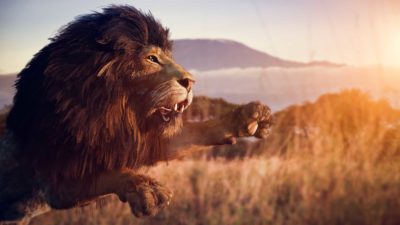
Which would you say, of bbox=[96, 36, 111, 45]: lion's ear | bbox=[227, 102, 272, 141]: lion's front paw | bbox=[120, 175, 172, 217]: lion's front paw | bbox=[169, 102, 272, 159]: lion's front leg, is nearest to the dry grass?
bbox=[169, 102, 272, 159]: lion's front leg

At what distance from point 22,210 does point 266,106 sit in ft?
3.49

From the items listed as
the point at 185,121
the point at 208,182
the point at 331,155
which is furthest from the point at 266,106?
the point at 331,155

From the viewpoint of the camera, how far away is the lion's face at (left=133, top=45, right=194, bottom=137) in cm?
198

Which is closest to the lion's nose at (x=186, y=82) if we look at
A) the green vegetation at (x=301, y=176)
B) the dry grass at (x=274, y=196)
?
the green vegetation at (x=301, y=176)

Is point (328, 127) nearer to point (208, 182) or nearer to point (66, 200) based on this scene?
point (208, 182)

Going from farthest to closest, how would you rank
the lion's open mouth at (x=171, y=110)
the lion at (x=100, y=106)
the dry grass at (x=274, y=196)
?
the dry grass at (x=274, y=196) < the lion's open mouth at (x=171, y=110) < the lion at (x=100, y=106)

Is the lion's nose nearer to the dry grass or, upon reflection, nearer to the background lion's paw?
the background lion's paw

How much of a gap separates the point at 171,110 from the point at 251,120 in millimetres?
359

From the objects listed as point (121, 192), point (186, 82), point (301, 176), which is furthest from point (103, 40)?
point (301, 176)

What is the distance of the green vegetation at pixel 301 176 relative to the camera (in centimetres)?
339

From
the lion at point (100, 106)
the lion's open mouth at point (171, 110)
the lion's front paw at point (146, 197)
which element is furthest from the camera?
the lion's open mouth at point (171, 110)

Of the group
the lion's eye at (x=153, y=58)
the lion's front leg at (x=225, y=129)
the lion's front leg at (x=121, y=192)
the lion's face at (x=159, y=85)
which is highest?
the lion's eye at (x=153, y=58)

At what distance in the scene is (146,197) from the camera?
1.80 metres

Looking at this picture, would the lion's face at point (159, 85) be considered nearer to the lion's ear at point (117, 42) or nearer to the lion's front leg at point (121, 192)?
the lion's ear at point (117, 42)
